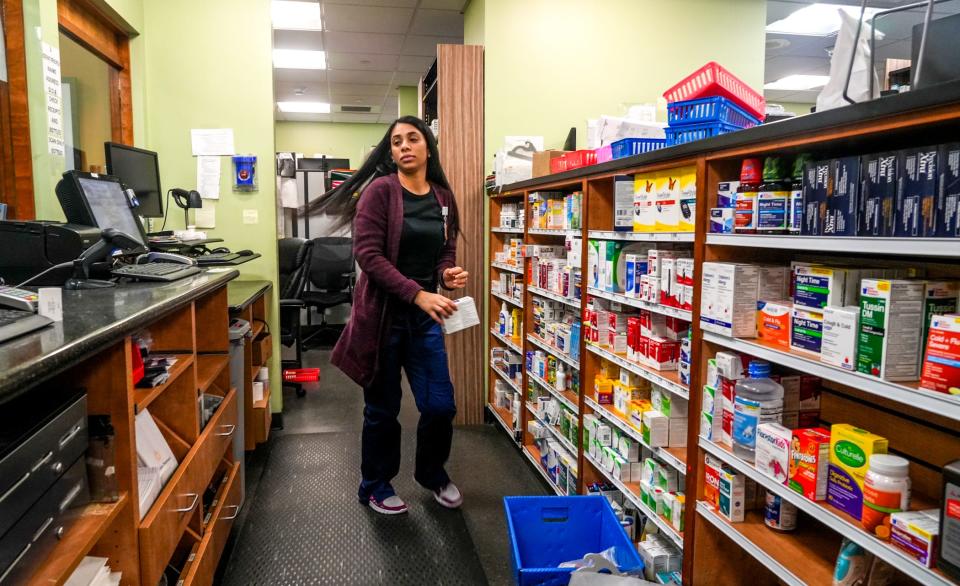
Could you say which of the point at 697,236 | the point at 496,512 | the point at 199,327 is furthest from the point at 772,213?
the point at 199,327

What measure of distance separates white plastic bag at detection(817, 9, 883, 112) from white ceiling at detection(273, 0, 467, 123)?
13.3 feet

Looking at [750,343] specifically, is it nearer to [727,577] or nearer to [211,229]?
[727,577]

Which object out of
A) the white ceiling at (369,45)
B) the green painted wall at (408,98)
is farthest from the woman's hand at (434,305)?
the green painted wall at (408,98)

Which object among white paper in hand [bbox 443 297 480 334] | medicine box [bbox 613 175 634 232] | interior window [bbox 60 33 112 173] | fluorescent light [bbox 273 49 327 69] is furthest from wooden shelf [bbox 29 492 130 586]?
fluorescent light [bbox 273 49 327 69]

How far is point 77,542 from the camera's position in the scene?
115 cm

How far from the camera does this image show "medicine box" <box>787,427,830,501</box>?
1.43 metres

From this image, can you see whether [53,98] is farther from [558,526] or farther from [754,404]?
[754,404]

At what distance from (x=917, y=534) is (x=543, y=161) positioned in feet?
7.86

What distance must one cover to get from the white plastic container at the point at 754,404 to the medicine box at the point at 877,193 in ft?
1.55

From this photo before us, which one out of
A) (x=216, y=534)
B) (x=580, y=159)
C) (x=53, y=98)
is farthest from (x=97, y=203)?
(x=580, y=159)

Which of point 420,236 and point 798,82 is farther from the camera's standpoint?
point 798,82

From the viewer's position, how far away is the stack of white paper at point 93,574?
122cm

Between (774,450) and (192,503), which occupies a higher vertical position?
(774,450)

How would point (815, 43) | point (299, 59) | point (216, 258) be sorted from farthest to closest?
point (299, 59) → point (815, 43) → point (216, 258)
